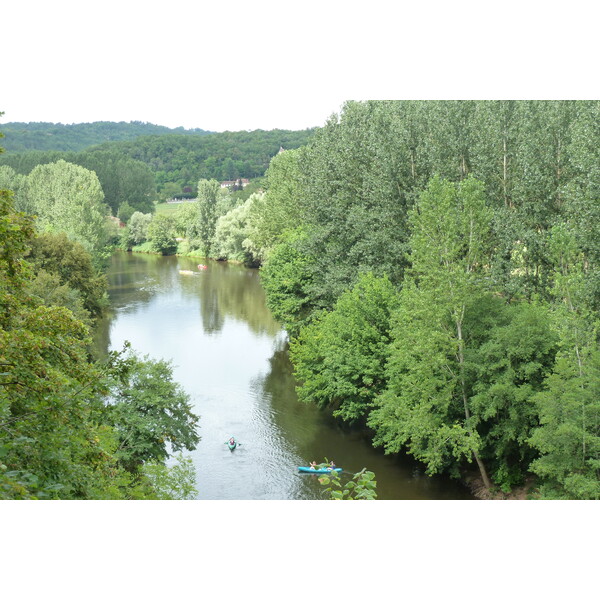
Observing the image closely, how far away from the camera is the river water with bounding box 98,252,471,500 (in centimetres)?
1155

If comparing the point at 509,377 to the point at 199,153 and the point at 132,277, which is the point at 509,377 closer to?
the point at 199,153

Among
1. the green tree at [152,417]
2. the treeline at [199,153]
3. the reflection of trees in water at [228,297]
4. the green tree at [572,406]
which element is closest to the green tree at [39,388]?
the green tree at [152,417]

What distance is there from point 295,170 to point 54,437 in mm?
17365

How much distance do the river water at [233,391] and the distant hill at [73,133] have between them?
364cm

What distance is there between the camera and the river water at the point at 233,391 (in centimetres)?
1155

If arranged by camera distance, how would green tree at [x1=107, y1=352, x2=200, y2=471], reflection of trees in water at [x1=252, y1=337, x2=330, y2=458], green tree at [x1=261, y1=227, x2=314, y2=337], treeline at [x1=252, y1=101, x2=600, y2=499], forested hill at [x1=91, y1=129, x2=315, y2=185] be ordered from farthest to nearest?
green tree at [x1=261, y1=227, x2=314, y2=337]
reflection of trees in water at [x1=252, y1=337, x2=330, y2=458]
forested hill at [x1=91, y1=129, x2=315, y2=185]
green tree at [x1=107, y1=352, x2=200, y2=471]
treeline at [x1=252, y1=101, x2=600, y2=499]

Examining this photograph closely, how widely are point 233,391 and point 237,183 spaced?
18.9ft

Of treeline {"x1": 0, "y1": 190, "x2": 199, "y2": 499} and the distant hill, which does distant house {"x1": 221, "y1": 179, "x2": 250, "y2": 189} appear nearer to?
the distant hill

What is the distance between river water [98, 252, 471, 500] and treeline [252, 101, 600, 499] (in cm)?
57

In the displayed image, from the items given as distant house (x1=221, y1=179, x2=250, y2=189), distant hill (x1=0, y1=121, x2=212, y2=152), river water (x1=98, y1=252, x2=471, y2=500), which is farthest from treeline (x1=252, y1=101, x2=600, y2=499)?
distant hill (x1=0, y1=121, x2=212, y2=152)

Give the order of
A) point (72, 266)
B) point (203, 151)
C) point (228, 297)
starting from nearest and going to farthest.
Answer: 1. point (203, 151)
2. point (72, 266)
3. point (228, 297)

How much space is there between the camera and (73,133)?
11922 millimetres

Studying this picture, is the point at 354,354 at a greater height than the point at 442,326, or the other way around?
the point at 442,326

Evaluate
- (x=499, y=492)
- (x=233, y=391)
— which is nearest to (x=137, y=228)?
(x=233, y=391)
